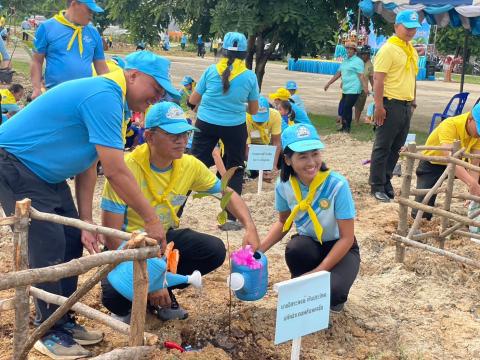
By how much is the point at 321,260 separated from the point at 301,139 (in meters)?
0.69

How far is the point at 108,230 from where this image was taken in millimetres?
2514

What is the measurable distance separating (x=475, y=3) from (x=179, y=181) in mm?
7334

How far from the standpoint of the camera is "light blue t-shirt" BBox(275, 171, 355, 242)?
3.28 metres

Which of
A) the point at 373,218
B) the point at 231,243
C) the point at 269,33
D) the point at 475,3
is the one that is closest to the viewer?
the point at 231,243

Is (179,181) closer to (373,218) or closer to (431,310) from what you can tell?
(431,310)

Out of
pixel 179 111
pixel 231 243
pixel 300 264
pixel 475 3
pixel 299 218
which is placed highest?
pixel 475 3

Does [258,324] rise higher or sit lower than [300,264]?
lower

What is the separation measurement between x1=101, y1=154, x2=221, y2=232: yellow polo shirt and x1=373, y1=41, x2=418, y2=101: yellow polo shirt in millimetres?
3068

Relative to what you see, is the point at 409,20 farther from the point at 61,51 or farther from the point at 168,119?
the point at 168,119

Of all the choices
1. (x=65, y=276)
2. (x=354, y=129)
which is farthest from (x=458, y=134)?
(x=354, y=129)

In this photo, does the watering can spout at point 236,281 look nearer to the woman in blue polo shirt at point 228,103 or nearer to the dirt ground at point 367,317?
the dirt ground at point 367,317

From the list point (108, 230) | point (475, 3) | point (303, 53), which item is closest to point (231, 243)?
point (108, 230)

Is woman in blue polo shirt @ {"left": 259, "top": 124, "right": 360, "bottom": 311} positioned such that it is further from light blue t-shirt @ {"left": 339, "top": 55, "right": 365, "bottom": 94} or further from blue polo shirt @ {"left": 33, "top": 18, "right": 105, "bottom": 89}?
light blue t-shirt @ {"left": 339, "top": 55, "right": 365, "bottom": 94}

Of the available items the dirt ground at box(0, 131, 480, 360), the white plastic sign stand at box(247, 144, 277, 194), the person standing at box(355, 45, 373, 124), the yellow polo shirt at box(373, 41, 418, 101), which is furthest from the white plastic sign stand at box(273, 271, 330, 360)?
the person standing at box(355, 45, 373, 124)
